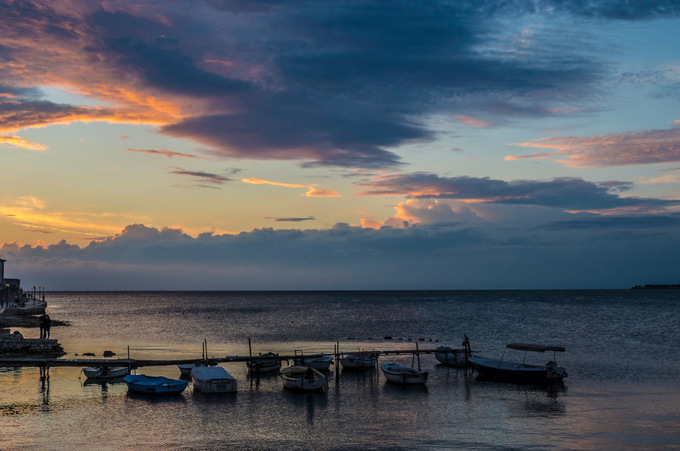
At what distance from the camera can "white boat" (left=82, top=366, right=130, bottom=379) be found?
47.2 m

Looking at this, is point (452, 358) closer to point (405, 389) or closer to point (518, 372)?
point (518, 372)

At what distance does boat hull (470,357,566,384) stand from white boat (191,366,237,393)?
22.0 metres

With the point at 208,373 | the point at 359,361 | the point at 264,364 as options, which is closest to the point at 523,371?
the point at 359,361

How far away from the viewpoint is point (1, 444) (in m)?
29.4

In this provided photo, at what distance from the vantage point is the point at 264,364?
51.9 meters

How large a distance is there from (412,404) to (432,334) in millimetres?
55344

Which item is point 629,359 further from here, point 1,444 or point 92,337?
point 92,337

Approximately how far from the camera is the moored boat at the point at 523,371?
47188mm

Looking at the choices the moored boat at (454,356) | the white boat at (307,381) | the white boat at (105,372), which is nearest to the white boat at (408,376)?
the white boat at (307,381)

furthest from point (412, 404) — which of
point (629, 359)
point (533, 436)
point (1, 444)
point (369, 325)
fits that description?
point (369, 325)

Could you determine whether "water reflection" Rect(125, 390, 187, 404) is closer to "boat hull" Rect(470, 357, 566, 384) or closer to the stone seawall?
the stone seawall

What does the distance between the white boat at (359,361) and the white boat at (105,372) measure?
1908cm

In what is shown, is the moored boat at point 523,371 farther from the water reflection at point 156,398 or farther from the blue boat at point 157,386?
the water reflection at point 156,398

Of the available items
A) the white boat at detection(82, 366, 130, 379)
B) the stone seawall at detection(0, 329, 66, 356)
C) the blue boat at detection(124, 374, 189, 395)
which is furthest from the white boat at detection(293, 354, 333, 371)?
the stone seawall at detection(0, 329, 66, 356)
